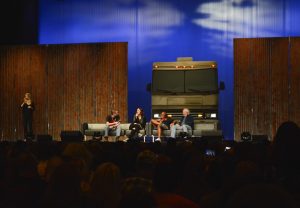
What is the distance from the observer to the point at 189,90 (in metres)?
16.5

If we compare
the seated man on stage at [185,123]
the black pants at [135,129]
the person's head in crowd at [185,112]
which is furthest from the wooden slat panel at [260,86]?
the black pants at [135,129]

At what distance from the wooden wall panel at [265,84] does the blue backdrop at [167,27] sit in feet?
3.94

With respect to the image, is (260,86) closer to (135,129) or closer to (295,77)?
(295,77)

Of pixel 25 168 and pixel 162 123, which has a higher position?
pixel 162 123

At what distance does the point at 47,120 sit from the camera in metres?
19.2

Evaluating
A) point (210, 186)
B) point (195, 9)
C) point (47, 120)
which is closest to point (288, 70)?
point (195, 9)

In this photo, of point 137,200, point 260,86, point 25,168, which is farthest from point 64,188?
point 260,86

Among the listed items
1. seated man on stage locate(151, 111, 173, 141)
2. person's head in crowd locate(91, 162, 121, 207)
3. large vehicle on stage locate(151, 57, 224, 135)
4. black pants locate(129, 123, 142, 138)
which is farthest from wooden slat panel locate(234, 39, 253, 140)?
person's head in crowd locate(91, 162, 121, 207)

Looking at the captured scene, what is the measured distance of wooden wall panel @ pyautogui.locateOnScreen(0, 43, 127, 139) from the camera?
1869cm

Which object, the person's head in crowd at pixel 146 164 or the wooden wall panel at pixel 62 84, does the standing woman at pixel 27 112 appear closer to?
the wooden wall panel at pixel 62 84

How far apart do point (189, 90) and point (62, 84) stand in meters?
4.97

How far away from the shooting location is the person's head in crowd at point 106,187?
3463 mm

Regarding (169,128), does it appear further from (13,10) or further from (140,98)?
(13,10)

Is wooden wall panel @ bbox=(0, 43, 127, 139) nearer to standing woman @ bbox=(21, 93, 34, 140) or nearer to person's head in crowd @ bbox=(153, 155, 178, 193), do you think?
standing woman @ bbox=(21, 93, 34, 140)
